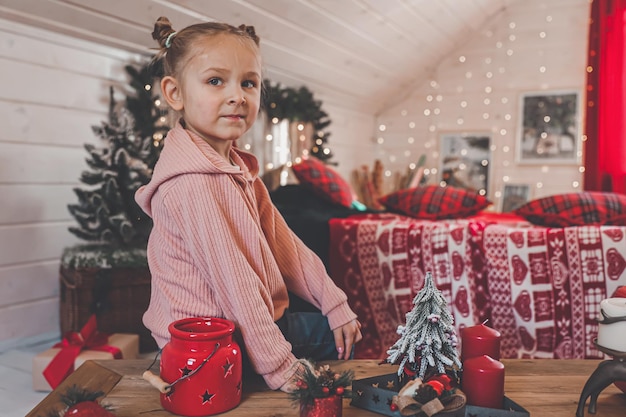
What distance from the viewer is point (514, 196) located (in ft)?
14.1

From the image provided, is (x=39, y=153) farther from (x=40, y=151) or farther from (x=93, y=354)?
(x=93, y=354)

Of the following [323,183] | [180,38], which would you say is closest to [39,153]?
[323,183]

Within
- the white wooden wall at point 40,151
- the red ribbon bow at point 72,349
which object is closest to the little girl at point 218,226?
the red ribbon bow at point 72,349

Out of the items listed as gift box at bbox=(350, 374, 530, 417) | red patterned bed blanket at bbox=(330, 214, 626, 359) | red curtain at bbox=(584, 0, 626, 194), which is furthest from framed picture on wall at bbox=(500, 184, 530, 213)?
gift box at bbox=(350, 374, 530, 417)

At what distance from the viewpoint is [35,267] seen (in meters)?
2.25

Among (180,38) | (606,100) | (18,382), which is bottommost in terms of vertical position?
(18,382)

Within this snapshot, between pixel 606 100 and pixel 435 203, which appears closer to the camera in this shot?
pixel 435 203

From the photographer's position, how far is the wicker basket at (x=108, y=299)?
2113 mm

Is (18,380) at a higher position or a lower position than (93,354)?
lower

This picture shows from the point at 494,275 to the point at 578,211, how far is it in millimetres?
516

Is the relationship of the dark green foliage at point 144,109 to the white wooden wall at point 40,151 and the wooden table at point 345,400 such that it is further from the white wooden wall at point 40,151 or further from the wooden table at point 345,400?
the wooden table at point 345,400

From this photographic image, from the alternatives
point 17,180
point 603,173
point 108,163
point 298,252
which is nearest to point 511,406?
point 298,252

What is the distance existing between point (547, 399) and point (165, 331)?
2.38 ft

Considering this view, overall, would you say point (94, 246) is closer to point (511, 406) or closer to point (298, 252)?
point (298, 252)
